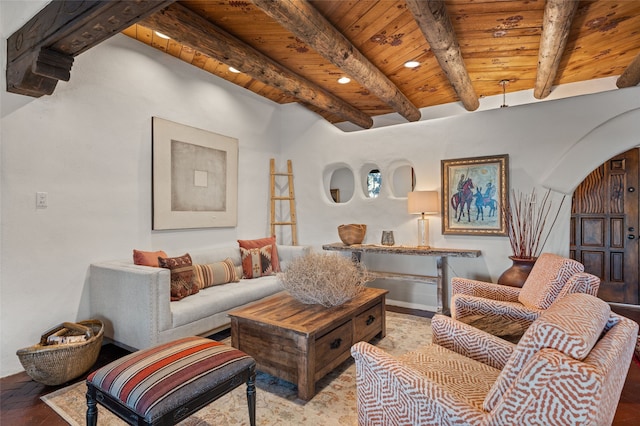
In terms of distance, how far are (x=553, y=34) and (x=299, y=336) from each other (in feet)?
9.63

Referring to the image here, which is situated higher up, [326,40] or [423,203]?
[326,40]

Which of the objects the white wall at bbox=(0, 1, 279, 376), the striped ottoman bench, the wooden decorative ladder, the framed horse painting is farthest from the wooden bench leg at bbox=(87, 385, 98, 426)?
the framed horse painting

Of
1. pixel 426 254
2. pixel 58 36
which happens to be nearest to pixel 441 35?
pixel 426 254

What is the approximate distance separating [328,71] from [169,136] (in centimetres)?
189

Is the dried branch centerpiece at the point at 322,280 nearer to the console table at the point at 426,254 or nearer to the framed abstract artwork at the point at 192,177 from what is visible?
the console table at the point at 426,254

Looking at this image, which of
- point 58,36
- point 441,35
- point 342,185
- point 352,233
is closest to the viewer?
point 58,36

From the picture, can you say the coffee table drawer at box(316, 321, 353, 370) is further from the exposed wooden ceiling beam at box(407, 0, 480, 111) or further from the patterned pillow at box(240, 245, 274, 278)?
the exposed wooden ceiling beam at box(407, 0, 480, 111)

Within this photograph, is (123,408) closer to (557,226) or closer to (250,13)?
(250,13)

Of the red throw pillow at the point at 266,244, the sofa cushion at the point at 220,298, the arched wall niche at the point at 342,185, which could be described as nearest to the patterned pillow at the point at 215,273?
the sofa cushion at the point at 220,298

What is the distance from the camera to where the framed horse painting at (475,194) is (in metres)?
3.67

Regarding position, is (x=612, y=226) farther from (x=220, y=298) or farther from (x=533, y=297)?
(x=220, y=298)

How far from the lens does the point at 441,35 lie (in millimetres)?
2506

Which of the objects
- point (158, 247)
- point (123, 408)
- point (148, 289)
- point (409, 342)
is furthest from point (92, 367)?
point (409, 342)

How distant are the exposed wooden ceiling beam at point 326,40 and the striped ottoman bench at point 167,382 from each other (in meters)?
2.07
